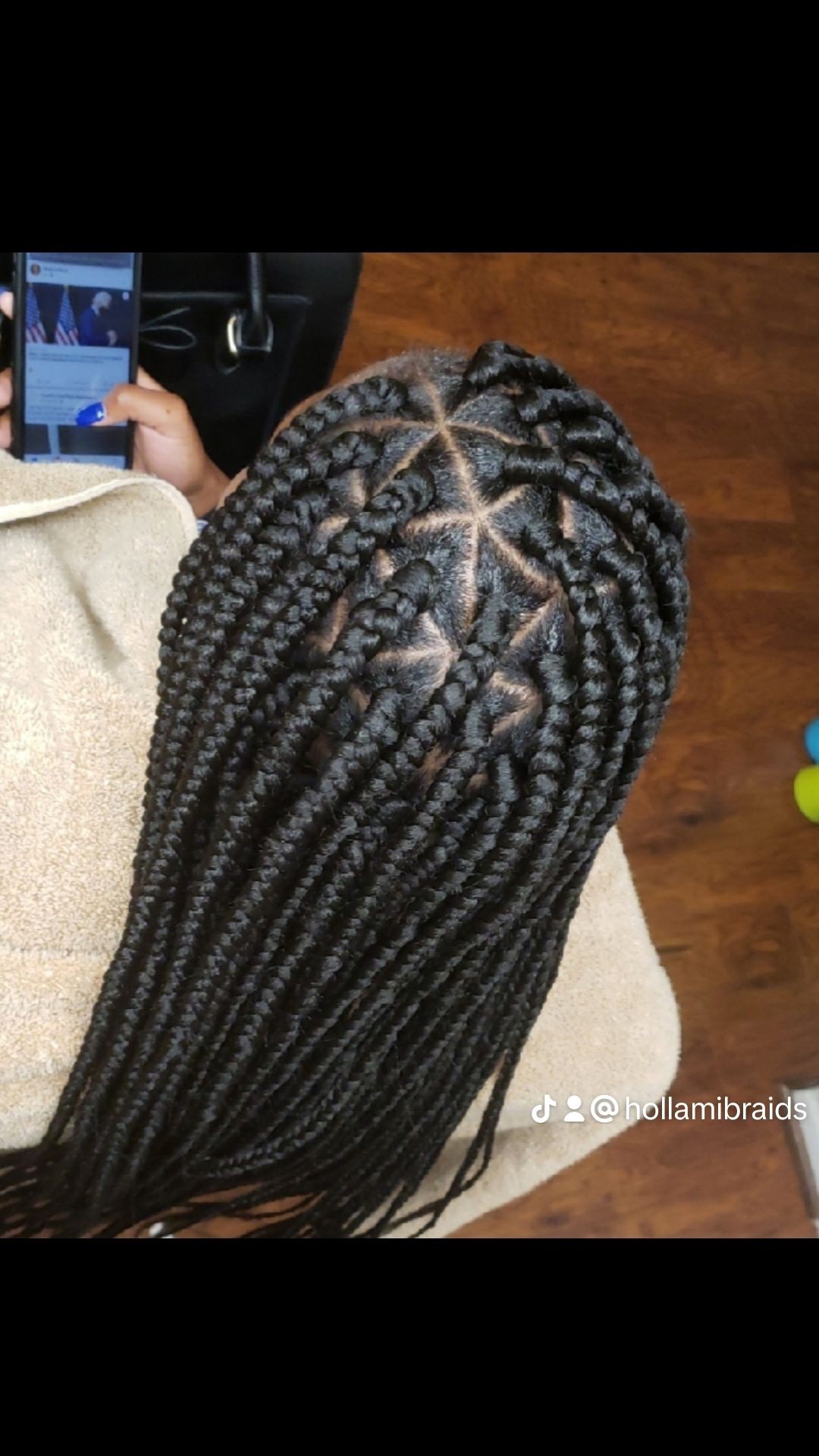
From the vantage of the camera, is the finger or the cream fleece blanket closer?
the cream fleece blanket

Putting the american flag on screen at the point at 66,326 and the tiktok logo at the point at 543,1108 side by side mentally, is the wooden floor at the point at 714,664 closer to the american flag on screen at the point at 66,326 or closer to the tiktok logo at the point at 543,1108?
the tiktok logo at the point at 543,1108

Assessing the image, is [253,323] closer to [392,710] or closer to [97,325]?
[97,325]

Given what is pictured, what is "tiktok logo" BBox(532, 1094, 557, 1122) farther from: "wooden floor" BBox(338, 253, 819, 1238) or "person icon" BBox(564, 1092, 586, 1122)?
"wooden floor" BBox(338, 253, 819, 1238)

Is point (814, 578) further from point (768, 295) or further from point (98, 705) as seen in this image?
point (98, 705)

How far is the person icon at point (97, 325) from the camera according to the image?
33.7 inches

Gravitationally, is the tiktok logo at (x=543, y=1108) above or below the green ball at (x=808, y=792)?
above

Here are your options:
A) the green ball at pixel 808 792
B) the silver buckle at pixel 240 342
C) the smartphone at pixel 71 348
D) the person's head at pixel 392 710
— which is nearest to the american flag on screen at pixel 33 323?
the smartphone at pixel 71 348

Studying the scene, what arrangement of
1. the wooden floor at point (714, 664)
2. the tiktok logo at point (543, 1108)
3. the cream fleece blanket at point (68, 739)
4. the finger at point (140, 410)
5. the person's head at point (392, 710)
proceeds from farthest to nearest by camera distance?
1. the wooden floor at point (714, 664)
2. the finger at point (140, 410)
3. the tiktok logo at point (543, 1108)
4. the cream fleece blanket at point (68, 739)
5. the person's head at point (392, 710)

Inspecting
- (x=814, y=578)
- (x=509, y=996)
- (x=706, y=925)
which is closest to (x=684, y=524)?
(x=509, y=996)

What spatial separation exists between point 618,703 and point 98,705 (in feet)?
1.05

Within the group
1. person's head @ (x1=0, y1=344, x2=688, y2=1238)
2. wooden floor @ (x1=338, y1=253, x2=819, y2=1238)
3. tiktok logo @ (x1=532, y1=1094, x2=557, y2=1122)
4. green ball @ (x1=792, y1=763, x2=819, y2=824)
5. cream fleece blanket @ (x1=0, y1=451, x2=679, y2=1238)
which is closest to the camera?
person's head @ (x1=0, y1=344, x2=688, y2=1238)

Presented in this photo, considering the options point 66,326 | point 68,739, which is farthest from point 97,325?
point 68,739

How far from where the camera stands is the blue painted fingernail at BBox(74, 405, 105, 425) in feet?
2.95

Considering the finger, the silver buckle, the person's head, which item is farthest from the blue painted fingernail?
the person's head
